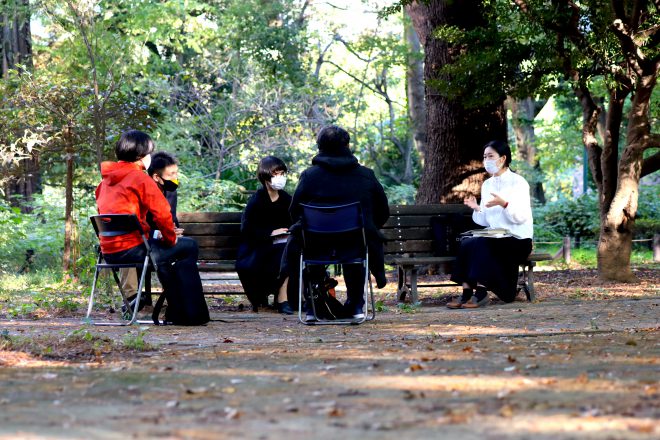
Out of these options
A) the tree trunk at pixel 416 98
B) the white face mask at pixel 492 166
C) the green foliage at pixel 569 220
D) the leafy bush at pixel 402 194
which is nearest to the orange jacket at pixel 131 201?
the white face mask at pixel 492 166

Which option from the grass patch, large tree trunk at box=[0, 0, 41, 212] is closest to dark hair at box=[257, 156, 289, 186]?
the grass patch

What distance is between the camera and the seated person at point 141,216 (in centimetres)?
1005

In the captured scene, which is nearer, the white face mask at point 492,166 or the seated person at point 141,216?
the seated person at point 141,216

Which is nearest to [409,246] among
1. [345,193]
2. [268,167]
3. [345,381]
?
[268,167]

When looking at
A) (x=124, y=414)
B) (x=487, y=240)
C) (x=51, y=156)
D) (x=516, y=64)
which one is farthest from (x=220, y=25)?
(x=124, y=414)

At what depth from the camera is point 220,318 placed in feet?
36.3

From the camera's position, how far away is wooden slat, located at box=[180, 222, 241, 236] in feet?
40.8

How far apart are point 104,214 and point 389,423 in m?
5.91

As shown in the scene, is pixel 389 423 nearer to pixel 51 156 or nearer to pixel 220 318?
pixel 220 318

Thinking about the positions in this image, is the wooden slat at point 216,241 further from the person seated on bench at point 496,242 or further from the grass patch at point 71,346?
the grass patch at point 71,346

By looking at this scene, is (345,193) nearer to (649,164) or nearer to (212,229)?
(212,229)

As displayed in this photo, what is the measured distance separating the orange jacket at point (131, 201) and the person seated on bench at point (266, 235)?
172 centimetres

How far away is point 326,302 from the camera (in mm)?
Result: 10750

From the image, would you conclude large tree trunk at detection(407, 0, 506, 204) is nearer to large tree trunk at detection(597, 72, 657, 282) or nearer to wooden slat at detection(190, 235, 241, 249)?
large tree trunk at detection(597, 72, 657, 282)
